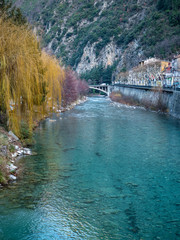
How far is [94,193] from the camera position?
980 centimetres

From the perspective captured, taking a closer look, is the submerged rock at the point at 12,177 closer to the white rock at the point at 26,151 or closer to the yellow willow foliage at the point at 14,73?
the yellow willow foliage at the point at 14,73

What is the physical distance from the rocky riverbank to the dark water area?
374 millimetres

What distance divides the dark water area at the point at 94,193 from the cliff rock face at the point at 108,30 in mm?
57005

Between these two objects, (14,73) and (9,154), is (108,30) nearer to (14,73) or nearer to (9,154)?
(14,73)

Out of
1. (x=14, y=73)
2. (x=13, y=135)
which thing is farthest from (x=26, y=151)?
(x=14, y=73)

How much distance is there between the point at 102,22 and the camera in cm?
12119

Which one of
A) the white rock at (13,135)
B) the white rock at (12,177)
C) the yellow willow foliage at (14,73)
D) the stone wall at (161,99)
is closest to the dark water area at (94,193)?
the white rock at (12,177)

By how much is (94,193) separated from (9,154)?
439 centimetres

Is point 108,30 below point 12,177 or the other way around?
the other way around

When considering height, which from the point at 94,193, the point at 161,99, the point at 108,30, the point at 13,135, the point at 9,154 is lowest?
the point at 94,193

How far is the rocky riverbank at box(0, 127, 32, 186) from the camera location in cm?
1021

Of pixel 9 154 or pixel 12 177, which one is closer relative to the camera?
pixel 12 177

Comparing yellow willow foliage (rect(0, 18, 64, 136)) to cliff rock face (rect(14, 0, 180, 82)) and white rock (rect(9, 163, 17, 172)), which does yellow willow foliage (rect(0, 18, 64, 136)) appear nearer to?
white rock (rect(9, 163, 17, 172))

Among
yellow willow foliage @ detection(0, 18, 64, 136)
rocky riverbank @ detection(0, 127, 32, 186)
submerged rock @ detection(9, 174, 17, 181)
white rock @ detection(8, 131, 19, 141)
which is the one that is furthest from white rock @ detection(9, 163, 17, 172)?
white rock @ detection(8, 131, 19, 141)
